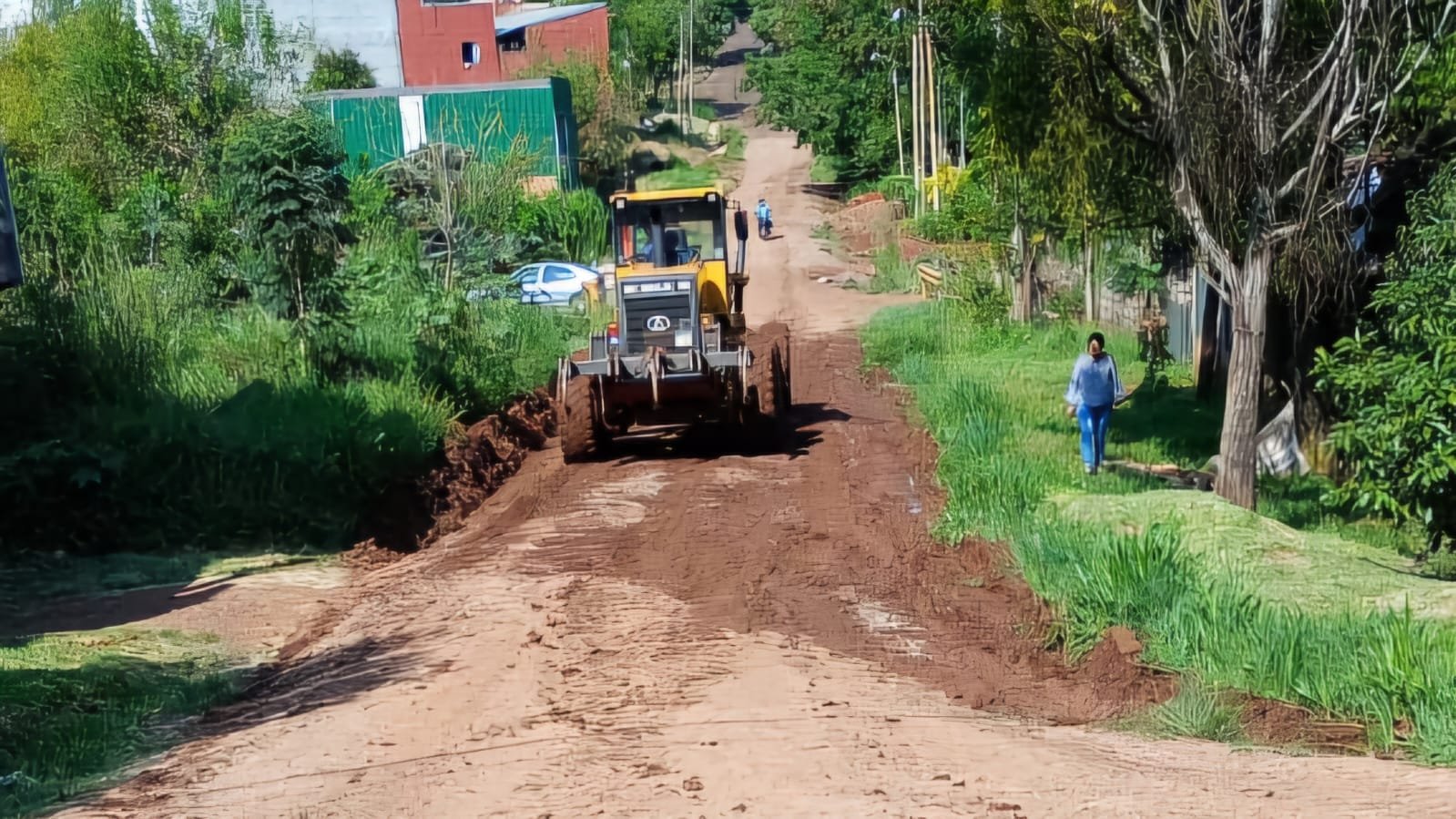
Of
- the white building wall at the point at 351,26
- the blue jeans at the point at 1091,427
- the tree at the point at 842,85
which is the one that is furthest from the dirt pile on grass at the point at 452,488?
the white building wall at the point at 351,26

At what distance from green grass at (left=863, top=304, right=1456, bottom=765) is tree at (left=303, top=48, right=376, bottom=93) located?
43.2m

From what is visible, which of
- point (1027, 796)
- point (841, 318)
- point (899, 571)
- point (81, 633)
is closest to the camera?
point (1027, 796)

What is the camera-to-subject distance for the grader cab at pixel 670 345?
17.0m

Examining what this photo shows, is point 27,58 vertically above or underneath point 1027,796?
above

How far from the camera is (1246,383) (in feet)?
42.9

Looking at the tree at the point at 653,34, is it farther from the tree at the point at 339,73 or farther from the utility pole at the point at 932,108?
the utility pole at the point at 932,108

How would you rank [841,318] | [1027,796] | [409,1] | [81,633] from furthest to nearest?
1. [409,1]
2. [841,318]
3. [81,633]
4. [1027,796]

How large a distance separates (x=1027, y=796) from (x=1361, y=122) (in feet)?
27.4

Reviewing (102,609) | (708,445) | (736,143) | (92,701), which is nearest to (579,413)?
(708,445)

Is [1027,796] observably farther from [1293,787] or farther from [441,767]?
[441,767]

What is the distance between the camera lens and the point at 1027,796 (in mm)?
7012

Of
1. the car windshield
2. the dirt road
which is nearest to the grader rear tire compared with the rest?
the dirt road

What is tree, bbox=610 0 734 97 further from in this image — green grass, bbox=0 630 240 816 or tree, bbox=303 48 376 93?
green grass, bbox=0 630 240 816

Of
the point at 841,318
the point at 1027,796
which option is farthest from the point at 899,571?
the point at 841,318
